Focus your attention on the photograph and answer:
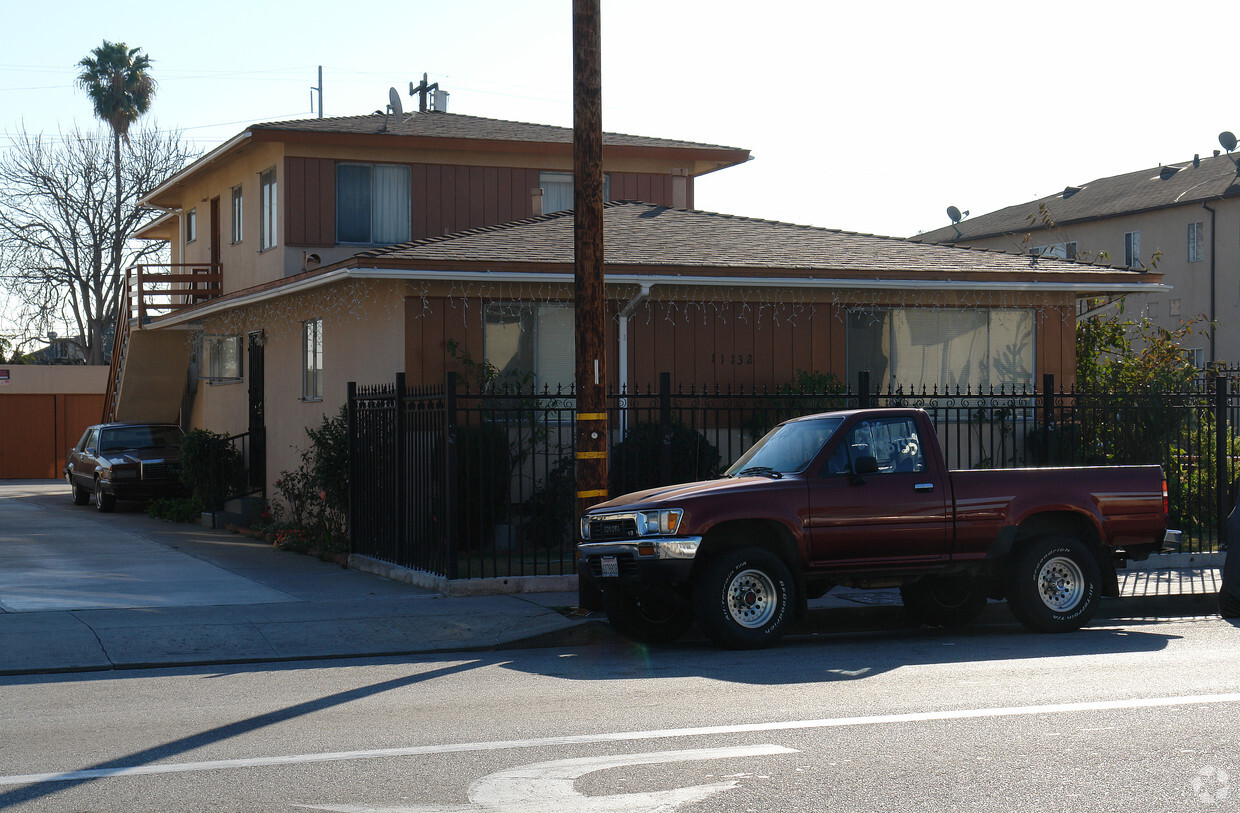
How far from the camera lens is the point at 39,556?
15.8 meters

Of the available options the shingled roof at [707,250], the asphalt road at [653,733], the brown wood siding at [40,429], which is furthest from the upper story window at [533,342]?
the brown wood siding at [40,429]

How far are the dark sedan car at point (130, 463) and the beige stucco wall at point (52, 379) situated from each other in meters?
14.3

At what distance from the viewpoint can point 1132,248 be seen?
39000 millimetres

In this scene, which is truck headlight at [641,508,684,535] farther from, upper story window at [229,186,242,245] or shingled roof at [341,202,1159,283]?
upper story window at [229,186,242,245]

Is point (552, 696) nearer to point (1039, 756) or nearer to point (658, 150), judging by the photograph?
point (1039, 756)

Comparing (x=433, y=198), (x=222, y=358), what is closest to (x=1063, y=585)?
(x=433, y=198)

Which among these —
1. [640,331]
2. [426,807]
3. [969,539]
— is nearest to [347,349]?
[640,331]

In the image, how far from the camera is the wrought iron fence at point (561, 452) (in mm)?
13164

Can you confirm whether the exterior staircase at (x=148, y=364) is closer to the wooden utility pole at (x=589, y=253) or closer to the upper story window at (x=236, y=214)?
the upper story window at (x=236, y=214)

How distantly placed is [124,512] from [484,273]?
11.6 meters

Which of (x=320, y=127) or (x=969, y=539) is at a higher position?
(x=320, y=127)

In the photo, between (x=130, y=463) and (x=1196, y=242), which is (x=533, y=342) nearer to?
(x=130, y=463)

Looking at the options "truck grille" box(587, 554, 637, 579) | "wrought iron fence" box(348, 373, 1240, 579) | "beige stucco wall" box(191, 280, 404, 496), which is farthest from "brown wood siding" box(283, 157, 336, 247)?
"truck grille" box(587, 554, 637, 579)

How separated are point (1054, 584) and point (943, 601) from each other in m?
1.00
